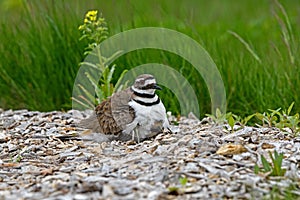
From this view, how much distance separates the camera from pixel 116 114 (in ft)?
15.6

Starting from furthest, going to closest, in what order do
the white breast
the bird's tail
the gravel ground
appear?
the bird's tail < the white breast < the gravel ground

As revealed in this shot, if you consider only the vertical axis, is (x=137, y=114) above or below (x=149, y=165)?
above

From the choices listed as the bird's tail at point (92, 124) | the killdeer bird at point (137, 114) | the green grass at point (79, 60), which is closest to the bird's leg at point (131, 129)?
the killdeer bird at point (137, 114)

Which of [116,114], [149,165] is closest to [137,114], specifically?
[116,114]

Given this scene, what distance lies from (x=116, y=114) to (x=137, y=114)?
198mm

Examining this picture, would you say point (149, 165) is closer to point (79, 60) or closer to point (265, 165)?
point (265, 165)

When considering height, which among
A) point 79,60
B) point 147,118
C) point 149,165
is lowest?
point 149,165

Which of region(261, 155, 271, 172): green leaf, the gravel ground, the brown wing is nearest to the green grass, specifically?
the gravel ground

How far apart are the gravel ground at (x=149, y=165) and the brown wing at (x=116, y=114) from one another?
119 millimetres

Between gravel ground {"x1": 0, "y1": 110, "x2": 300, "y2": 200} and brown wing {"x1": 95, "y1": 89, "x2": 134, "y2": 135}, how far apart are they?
0.39 ft

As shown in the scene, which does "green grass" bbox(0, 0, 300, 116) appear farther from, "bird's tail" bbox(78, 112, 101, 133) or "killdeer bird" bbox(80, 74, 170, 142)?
"killdeer bird" bbox(80, 74, 170, 142)

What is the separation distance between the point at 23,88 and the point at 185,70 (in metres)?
1.70

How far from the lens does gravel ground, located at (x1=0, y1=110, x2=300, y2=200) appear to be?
11.9ft

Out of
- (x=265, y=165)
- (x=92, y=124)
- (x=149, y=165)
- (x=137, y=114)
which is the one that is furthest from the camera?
(x=92, y=124)
